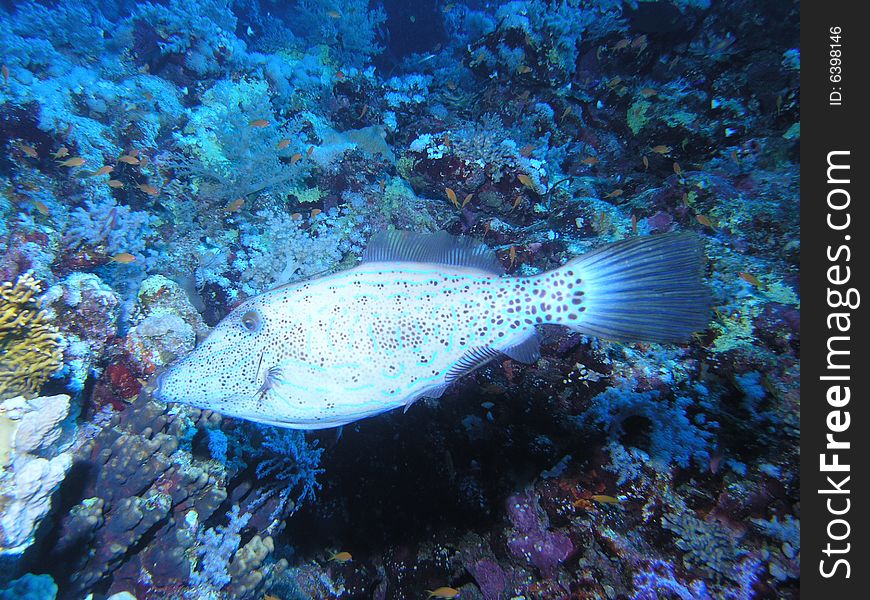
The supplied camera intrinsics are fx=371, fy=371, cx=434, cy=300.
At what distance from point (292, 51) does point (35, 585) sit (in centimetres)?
1753

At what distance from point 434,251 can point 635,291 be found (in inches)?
50.3

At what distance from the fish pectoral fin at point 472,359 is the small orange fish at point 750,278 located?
2819 millimetres

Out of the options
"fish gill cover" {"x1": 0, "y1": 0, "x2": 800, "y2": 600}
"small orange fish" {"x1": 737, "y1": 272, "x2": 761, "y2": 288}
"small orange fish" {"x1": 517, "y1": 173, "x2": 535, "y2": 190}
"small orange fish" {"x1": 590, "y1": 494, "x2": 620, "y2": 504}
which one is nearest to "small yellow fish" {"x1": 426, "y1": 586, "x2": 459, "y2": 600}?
"fish gill cover" {"x1": 0, "y1": 0, "x2": 800, "y2": 600}

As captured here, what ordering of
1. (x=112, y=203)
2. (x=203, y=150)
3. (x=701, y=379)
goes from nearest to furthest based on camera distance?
(x=701, y=379) → (x=112, y=203) → (x=203, y=150)

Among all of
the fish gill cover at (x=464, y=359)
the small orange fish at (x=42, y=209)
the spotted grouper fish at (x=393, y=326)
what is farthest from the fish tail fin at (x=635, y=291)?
the small orange fish at (x=42, y=209)

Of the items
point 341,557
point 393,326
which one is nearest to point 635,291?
point 393,326

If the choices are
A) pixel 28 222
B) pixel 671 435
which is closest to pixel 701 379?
pixel 671 435

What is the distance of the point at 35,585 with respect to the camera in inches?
111

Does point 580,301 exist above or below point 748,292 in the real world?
above

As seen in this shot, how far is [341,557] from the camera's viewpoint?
4.12m

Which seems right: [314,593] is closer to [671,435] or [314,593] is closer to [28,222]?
[671,435]

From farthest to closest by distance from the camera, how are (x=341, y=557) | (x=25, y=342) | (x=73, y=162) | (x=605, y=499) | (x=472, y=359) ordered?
1. (x=73, y=162)
2. (x=341, y=557)
3. (x=25, y=342)
4. (x=605, y=499)
5. (x=472, y=359)

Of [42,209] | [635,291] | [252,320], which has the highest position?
[42,209]

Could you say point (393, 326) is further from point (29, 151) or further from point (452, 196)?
point (29, 151)
